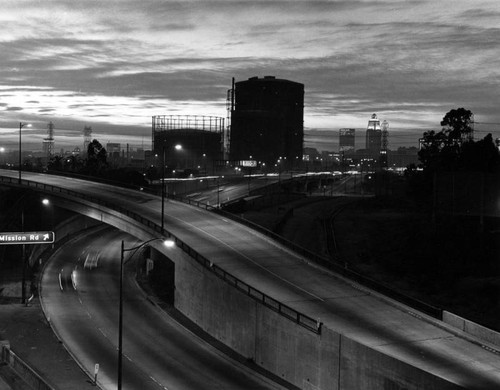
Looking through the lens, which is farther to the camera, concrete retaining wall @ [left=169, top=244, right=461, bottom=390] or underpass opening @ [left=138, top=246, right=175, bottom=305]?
underpass opening @ [left=138, top=246, right=175, bottom=305]

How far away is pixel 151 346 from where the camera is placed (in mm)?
41094

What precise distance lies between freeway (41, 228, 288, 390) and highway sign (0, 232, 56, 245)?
218 inches

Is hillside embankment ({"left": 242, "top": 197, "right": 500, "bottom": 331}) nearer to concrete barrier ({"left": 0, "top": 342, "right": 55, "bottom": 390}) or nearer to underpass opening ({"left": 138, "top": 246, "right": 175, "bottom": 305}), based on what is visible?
underpass opening ({"left": 138, "top": 246, "right": 175, "bottom": 305})

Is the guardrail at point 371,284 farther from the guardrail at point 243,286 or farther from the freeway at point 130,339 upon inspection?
the freeway at point 130,339

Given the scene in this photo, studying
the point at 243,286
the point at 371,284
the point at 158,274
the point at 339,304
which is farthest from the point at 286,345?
the point at 158,274

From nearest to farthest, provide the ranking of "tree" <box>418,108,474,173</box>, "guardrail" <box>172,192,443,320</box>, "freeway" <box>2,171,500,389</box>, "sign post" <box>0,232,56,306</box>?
"freeway" <box>2,171,500,389</box> → "guardrail" <box>172,192,443,320</box> → "sign post" <box>0,232,56,306</box> → "tree" <box>418,108,474,173</box>

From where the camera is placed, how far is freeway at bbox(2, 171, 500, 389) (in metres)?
29.6

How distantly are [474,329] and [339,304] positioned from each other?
8480 mm

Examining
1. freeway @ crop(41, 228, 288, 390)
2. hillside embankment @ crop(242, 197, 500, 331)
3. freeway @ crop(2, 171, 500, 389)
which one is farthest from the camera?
hillside embankment @ crop(242, 197, 500, 331)

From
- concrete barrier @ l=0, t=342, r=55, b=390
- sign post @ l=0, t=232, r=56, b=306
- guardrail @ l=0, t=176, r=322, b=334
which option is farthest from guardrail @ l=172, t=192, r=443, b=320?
concrete barrier @ l=0, t=342, r=55, b=390

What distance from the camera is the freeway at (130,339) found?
115 feet

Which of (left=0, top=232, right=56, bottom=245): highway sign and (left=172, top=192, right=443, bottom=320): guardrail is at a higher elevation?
(left=0, top=232, right=56, bottom=245): highway sign

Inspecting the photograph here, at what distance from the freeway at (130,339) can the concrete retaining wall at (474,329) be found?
35.3 ft

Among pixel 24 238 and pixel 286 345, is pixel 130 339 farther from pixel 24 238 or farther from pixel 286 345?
pixel 24 238
